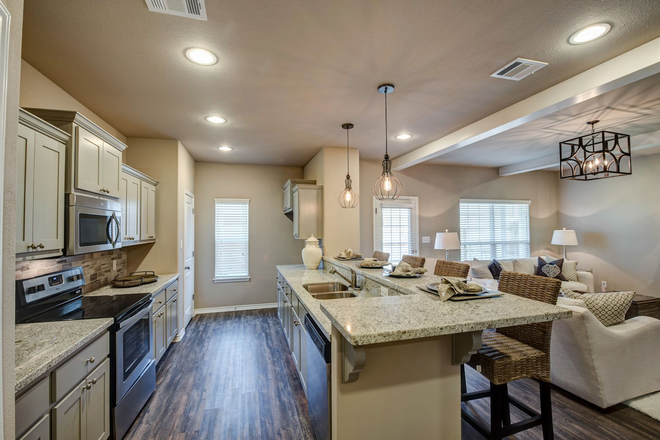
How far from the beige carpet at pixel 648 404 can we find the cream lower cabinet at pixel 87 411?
155 inches

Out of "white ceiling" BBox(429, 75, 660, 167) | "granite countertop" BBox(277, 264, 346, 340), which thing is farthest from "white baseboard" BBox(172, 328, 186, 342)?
"white ceiling" BBox(429, 75, 660, 167)

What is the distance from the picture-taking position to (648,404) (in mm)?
2391

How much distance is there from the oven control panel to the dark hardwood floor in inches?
47.3

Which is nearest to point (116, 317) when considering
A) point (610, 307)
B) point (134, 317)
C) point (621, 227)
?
point (134, 317)

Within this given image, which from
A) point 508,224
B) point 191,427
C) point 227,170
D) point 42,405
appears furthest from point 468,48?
point 508,224

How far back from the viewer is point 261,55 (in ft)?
6.77

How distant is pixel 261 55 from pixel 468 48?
143 centimetres

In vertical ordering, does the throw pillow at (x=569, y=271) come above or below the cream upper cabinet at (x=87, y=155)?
below

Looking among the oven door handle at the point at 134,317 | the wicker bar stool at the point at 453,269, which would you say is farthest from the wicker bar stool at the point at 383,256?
the oven door handle at the point at 134,317

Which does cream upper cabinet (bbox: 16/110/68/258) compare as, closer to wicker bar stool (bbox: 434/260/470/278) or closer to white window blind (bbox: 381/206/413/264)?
wicker bar stool (bbox: 434/260/470/278)

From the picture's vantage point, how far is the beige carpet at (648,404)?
2.29 meters

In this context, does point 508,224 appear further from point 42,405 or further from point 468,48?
point 42,405

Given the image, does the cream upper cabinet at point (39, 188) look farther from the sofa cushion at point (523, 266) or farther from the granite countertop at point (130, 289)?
the sofa cushion at point (523, 266)

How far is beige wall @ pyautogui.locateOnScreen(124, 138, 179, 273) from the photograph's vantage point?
3.79 meters
